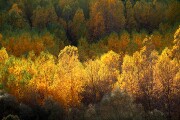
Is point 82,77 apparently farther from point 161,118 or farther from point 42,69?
point 161,118

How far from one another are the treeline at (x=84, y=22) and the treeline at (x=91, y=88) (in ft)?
149

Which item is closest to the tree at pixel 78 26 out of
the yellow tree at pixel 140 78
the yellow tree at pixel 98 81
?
the yellow tree at pixel 98 81

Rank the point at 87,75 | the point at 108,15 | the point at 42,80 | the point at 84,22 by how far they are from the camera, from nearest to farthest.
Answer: the point at 42,80
the point at 87,75
the point at 84,22
the point at 108,15

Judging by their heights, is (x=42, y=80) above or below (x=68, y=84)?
above

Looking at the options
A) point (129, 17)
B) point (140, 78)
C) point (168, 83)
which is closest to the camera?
point (168, 83)

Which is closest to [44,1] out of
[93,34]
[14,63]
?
[93,34]

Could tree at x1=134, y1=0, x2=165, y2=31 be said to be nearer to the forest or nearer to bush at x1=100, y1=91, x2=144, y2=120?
the forest

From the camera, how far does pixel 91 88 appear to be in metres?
81.7

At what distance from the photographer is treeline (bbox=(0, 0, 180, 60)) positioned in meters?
135

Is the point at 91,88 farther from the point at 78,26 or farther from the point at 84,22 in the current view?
the point at 84,22

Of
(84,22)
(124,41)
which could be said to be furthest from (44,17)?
(124,41)

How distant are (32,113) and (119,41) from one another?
71339mm

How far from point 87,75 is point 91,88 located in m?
3.54

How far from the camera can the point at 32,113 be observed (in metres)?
69.6
